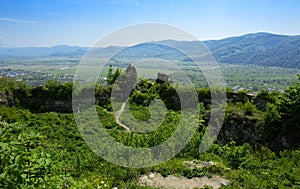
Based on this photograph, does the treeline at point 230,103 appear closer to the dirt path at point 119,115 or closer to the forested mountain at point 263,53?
the dirt path at point 119,115

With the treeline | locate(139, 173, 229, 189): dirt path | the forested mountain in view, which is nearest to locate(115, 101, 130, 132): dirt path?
the treeline

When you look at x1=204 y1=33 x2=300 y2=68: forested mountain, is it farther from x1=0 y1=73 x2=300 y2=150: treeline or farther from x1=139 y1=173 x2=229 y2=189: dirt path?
x1=139 y1=173 x2=229 y2=189: dirt path

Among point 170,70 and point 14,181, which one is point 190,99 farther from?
point 14,181

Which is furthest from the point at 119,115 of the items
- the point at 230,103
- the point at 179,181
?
the point at 179,181

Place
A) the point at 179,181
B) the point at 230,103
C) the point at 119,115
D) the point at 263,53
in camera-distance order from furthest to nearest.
→ the point at 263,53
the point at 230,103
the point at 119,115
the point at 179,181

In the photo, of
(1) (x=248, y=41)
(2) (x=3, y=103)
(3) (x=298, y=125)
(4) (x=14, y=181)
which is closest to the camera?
(4) (x=14, y=181)

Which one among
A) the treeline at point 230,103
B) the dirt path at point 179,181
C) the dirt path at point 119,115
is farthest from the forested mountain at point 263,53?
the dirt path at point 179,181

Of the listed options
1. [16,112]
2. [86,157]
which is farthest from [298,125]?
[16,112]

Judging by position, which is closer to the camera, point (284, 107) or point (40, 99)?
point (284, 107)

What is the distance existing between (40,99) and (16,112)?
3.87 m

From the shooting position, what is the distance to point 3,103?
16.9 m

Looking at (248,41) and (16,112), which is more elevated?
(248,41)

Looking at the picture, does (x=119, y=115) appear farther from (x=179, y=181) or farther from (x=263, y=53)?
(x=263, y=53)

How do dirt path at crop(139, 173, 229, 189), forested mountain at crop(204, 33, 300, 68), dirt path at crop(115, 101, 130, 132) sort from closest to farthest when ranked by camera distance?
dirt path at crop(139, 173, 229, 189) < dirt path at crop(115, 101, 130, 132) < forested mountain at crop(204, 33, 300, 68)
